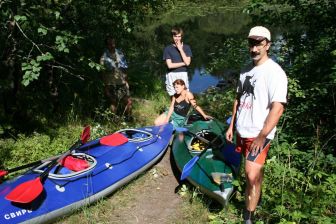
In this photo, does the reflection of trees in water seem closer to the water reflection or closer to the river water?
the river water

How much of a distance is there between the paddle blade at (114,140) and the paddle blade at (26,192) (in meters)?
1.35

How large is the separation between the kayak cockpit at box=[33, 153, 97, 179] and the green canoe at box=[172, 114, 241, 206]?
44.6 inches

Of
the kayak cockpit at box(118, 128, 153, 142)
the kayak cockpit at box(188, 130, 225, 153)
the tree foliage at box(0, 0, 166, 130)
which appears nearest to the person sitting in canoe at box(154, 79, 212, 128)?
the kayak cockpit at box(118, 128, 153, 142)

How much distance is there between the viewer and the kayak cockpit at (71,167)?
428cm

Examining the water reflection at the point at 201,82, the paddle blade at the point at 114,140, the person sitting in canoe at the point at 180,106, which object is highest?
the person sitting in canoe at the point at 180,106

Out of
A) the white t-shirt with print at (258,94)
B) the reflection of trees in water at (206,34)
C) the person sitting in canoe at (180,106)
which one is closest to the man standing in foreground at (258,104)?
the white t-shirt with print at (258,94)

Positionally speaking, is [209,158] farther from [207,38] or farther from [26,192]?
[207,38]

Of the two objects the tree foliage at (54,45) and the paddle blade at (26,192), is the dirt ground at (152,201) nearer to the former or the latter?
the paddle blade at (26,192)

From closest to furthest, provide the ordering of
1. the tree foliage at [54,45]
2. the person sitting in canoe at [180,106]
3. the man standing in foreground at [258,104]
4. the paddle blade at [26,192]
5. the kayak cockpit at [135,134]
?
the man standing in foreground at [258,104]
the paddle blade at [26,192]
the tree foliage at [54,45]
the kayak cockpit at [135,134]
the person sitting in canoe at [180,106]

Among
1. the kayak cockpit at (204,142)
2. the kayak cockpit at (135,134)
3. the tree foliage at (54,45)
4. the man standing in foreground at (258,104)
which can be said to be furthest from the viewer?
the kayak cockpit at (135,134)

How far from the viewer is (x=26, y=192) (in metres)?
3.79

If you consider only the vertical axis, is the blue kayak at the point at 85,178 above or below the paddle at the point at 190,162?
below

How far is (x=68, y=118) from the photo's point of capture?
21.5 ft

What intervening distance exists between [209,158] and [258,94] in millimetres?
1763
